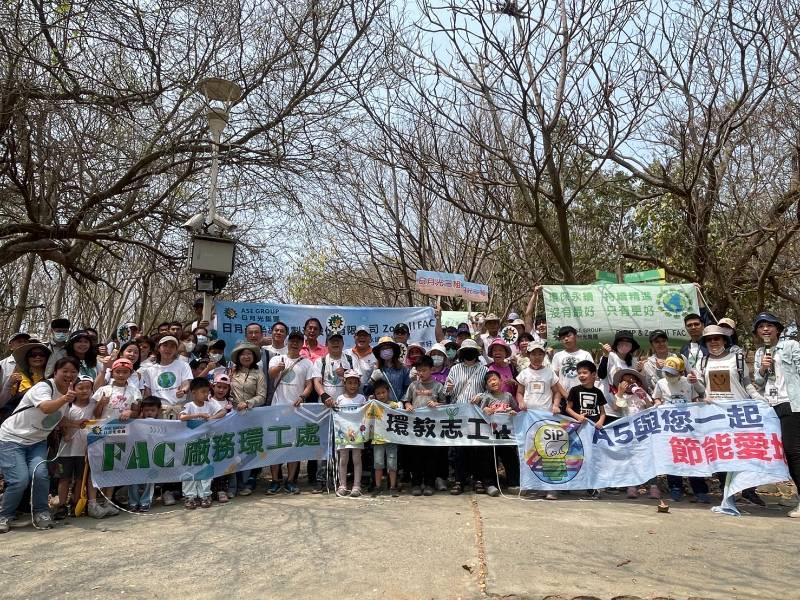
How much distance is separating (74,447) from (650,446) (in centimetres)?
570

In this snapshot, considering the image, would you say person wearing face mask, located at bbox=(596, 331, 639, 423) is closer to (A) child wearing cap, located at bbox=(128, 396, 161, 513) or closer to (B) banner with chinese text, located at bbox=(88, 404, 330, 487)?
(B) banner with chinese text, located at bbox=(88, 404, 330, 487)

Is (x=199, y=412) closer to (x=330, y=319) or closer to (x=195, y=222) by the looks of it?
(x=195, y=222)

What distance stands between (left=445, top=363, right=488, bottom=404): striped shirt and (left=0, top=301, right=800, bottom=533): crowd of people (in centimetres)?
1

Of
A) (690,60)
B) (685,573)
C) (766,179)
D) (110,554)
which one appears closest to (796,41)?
(690,60)

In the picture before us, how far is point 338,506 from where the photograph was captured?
5750mm

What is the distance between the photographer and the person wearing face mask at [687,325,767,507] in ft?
20.3

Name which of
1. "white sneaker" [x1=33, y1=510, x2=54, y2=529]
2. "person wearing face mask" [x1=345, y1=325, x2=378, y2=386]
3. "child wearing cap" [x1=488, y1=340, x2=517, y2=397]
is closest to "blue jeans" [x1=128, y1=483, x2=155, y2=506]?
"white sneaker" [x1=33, y1=510, x2=54, y2=529]

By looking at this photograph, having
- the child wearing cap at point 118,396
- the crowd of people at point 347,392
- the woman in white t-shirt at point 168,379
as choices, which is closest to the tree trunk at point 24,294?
the crowd of people at point 347,392

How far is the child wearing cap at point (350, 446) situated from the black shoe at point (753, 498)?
4077 millimetres

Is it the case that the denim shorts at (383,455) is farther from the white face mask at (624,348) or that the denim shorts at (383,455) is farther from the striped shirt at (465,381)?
the white face mask at (624,348)

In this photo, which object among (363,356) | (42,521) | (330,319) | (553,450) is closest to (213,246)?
(330,319)

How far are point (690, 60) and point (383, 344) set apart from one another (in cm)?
636

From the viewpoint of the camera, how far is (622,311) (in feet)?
27.7

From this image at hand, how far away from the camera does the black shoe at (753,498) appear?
6.13 meters
